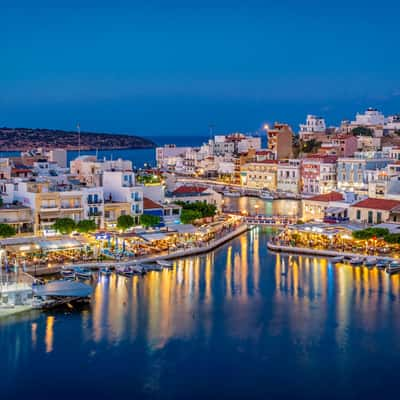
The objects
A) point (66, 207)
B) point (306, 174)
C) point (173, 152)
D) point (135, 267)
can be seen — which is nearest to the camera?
point (135, 267)

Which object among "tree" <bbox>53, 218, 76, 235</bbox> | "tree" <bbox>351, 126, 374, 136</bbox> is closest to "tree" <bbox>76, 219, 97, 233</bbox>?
"tree" <bbox>53, 218, 76, 235</bbox>

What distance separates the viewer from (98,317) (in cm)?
1430

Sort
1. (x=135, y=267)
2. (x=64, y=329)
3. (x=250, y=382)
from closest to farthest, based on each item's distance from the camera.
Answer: (x=250, y=382)
(x=64, y=329)
(x=135, y=267)

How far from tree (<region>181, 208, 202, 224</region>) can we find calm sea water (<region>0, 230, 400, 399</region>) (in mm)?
5066

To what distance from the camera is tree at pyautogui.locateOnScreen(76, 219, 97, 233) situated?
2018cm

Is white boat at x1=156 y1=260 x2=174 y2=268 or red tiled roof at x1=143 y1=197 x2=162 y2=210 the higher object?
red tiled roof at x1=143 y1=197 x2=162 y2=210

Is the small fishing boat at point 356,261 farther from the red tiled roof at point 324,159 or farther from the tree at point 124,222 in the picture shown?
the red tiled roof at point 324,159

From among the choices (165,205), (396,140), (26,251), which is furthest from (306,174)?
(26,251)

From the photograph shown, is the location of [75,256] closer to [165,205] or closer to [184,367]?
[165,205]

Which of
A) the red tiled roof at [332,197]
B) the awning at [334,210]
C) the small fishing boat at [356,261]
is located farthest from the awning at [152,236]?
the red tiled roof at [332,197]

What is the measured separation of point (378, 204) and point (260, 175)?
A: 57.1ft

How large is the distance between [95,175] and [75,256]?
6097mm

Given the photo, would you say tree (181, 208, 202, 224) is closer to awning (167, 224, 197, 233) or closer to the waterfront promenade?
awning (167, 224, 197, 233)

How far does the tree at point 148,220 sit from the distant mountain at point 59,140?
7789 centimetres
